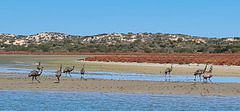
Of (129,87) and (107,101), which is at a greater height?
(129,87)

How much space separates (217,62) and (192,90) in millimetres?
21453

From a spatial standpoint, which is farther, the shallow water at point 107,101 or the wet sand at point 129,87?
the wet sand at point 129,87

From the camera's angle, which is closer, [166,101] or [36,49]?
[166,101]

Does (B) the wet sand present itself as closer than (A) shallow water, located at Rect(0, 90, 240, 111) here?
No

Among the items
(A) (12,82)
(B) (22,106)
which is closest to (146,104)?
(B) (22,106)

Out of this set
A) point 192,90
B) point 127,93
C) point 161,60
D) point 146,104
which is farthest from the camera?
point 161,60

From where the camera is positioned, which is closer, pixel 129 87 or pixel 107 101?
pixel 107 101

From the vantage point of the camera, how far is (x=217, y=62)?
130 feet

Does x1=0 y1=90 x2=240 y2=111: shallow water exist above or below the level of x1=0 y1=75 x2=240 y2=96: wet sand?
below

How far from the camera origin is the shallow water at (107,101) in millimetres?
13969

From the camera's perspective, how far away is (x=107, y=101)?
50.3ft

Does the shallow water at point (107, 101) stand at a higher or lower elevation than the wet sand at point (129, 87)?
lower

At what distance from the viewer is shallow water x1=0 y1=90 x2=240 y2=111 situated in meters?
14.0

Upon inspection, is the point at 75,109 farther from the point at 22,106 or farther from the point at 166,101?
the point at 166,101
